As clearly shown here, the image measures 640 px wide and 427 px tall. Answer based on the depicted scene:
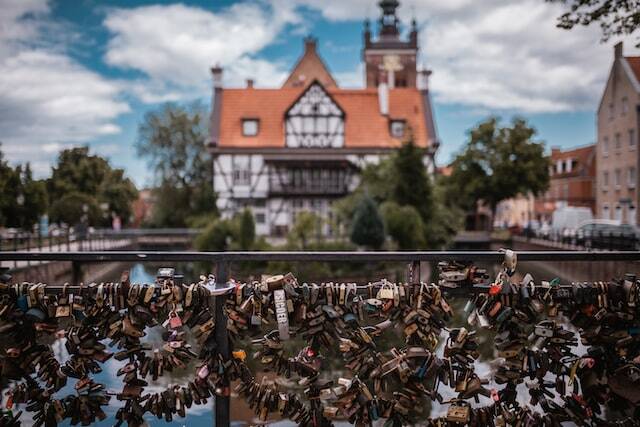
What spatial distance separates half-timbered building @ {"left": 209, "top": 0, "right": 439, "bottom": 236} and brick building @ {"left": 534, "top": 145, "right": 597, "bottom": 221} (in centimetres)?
2159

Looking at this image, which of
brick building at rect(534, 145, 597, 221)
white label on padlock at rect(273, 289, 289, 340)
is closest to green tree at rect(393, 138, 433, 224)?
white label on padlock at rect(273, 289, 289, 340)

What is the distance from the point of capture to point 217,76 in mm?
48500

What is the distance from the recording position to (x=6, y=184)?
2664 cm

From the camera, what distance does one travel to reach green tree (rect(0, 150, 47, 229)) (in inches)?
1075

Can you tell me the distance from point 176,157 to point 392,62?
30.5 metres

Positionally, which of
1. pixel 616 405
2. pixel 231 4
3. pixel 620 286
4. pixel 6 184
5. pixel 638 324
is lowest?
pixel 616 405

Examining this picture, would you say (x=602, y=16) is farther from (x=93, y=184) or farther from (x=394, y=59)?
(x=394, y=59)

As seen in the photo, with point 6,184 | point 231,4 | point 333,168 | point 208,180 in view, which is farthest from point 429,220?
point 208,180

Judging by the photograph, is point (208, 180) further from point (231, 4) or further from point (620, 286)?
point (620, 286)

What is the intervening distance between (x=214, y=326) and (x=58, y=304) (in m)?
1.03

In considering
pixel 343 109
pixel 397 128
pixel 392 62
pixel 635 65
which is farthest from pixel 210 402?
pixel 392 62

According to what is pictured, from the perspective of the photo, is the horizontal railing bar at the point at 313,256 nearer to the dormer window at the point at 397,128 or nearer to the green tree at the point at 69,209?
the dormer window at the point at 397,128

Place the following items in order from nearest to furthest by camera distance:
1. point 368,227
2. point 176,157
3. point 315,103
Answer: point 368,227 < point 315,103 < point 176,157

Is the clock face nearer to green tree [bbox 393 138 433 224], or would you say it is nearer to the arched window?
the arched window
